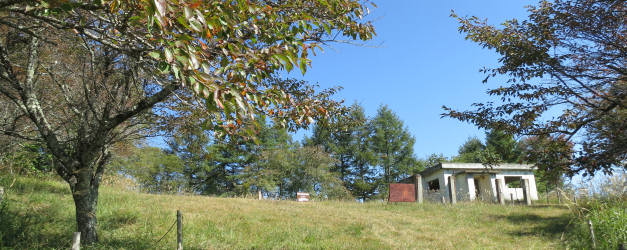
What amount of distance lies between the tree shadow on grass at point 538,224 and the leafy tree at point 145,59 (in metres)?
8.20

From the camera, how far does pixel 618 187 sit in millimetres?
8125

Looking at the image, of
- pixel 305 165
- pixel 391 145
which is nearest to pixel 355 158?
pixel 391 145

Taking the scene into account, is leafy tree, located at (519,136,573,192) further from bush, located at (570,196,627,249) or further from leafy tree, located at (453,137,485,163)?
leafy tree, located at (453,137,485,163)

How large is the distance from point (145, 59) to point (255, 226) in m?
7.11

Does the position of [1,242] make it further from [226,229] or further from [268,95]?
[268,95]

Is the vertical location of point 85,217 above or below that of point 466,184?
below

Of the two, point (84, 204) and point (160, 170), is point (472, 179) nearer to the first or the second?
point (84, 204)

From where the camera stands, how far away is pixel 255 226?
32.5 ft

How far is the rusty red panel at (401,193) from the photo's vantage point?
16.8 meters

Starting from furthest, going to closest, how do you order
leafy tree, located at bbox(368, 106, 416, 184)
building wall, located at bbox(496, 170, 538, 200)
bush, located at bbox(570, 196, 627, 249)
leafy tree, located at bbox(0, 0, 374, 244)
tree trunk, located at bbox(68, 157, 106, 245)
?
leafy tree, located at bbox(368, 106, 416, 184) < building wall, located at bbox(496, 170, 538, 200) < bush, located at bbox(570, 196, 627, 249) < tree trunk, located at bbox(68, 157, 106, 245) < leafy tree, located at bbox(0, 0, 374, 244)

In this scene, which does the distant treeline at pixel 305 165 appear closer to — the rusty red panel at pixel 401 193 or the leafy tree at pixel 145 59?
the rusty red panel at pixel 401 193

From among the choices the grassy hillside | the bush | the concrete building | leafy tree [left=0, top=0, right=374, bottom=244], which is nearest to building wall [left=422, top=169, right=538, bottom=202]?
the concrete building

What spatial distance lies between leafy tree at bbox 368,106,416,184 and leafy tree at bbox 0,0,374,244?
34.3m

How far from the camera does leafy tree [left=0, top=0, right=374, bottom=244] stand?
8.03 ft
